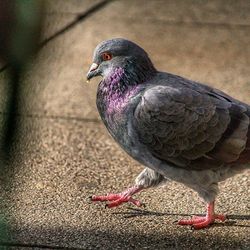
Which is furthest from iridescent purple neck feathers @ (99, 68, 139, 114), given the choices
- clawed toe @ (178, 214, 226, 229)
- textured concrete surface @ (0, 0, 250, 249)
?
clawed toe @ (178, 214, 226, 229)

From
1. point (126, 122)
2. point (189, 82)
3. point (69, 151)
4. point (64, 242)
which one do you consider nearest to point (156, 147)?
point (126, 122)

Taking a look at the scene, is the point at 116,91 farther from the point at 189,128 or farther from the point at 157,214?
the point at 157,214

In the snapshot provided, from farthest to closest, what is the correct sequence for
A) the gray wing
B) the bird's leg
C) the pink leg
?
1. the pink leg
2. the bird's leg
3. the gray wing

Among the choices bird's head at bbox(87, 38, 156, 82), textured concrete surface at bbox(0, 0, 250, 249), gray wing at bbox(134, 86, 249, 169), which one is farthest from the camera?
bird's head at bbox(87, 38, 156, 82)

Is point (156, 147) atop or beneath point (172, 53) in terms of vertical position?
atop

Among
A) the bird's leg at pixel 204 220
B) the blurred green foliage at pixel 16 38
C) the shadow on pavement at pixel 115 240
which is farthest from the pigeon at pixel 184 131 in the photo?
the blurred green foliage at pixel 16 38

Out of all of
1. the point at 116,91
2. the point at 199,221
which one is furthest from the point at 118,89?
the point at 199,221

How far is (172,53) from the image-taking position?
7.09 m

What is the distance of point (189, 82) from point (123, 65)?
450mm

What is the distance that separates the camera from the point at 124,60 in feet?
12.5

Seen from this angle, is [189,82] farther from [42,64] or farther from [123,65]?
[42,64]

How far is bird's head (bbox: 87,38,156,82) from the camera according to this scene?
376 cm

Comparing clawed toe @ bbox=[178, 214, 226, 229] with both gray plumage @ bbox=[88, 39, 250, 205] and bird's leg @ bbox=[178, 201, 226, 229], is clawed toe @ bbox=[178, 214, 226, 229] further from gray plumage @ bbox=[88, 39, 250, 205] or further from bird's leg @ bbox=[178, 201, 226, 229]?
gray plumage @ bbox=[88, 39, 250, 205]

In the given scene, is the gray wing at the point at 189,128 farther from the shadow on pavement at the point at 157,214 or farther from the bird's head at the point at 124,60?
the shadow on pavement at the point at 157,214
